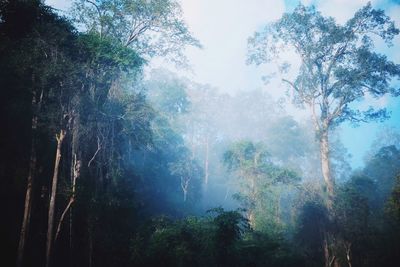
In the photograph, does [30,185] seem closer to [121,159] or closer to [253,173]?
[121,159]

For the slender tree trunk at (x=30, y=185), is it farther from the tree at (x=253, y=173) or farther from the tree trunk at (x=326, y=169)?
the tree at (x=253, y=173)

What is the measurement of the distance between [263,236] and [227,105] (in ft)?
163

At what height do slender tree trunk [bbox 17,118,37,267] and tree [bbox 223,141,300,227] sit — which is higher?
tree [bbox 223,141,300,227]

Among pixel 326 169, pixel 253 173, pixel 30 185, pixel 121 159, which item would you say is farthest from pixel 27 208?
pixel 253 173

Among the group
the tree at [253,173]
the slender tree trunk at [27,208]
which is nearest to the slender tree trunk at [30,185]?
the slender tree trunk at [27,208]

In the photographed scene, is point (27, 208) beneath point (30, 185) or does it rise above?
beneath

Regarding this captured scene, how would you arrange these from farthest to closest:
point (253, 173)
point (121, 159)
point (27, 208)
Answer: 1. point (253, 173)
2. point (121, 159)
3. point (27, 208)

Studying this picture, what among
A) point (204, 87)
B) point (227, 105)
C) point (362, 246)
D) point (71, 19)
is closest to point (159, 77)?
point (204, 87)

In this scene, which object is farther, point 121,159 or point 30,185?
point 121,159

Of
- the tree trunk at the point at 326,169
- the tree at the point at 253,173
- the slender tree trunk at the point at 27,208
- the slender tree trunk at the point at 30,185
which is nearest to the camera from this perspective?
the slender tree trunk at the point at 27,208

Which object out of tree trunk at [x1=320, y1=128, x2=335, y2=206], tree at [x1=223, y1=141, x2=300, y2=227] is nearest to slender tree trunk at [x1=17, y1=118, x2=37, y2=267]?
tree trunk at [x1=320, y1=128, x2=335, y2=206]

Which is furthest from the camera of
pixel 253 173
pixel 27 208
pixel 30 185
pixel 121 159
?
pixel 253 173

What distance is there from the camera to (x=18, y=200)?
14.5 m

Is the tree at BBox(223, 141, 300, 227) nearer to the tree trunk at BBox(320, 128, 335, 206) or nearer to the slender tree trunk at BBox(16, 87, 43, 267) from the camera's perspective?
the tree trunk at BBox(320, 128, 335, 206)
